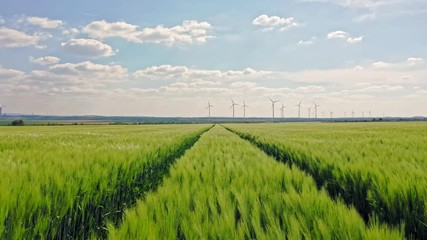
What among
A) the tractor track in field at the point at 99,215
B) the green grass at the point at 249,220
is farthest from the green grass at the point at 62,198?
the green grass at the point at 249,220

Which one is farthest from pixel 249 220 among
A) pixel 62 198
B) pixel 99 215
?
pixel 99 215

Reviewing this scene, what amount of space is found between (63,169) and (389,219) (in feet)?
13.3

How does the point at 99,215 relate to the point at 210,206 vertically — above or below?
below

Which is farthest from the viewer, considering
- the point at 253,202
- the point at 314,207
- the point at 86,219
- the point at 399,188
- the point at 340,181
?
the point at 340,181

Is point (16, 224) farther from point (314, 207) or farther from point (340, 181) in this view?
point (340, 181)

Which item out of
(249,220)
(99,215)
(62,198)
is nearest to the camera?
(249,220)

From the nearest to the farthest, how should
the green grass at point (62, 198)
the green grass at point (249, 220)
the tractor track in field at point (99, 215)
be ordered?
1. the green grass at point (249, 220)
2. the green grass at point (62, 198)
3. the tractor track in field at point (99, 215)

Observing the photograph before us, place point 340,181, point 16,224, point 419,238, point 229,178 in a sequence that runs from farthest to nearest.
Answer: point 340,181, point 229,178, point 419,238, point 16,224

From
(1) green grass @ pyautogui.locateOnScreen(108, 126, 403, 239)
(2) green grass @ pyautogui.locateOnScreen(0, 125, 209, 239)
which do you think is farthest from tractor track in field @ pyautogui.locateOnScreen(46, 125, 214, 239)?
(1) green grass @ pyautogui.locateOnScreen(108, 126, 403, 239)

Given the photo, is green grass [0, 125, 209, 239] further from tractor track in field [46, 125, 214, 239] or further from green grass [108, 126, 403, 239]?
green grass [108, 126, 403, 239]

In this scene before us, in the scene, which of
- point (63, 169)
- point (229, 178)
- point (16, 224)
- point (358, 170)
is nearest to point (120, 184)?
point (63, 169)

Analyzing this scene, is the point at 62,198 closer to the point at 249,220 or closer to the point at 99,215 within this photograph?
the point at 99,215

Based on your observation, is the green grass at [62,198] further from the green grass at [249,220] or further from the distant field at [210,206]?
the green grass at [249,220]

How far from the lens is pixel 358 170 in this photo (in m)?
5.02
